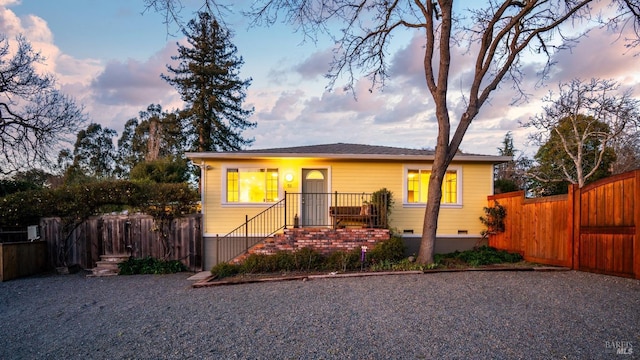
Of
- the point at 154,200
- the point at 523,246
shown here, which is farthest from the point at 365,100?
the point at 154,200

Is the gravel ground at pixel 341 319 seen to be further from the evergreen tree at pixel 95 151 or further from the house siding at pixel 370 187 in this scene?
the evergreen tree at pixel 95 151

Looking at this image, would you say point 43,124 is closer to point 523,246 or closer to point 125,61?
point 125,61

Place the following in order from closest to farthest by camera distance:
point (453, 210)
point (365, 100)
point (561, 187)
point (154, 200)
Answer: point (154, 200)
point (453, 210)
point (365, 100)
point (561, 187)

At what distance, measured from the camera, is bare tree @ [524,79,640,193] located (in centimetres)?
1578

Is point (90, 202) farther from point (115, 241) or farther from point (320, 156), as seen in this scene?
point (320, 156)

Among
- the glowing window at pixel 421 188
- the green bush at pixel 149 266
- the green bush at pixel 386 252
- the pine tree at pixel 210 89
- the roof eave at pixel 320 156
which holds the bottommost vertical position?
the green bush at pixel 149 266

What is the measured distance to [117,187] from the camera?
10789 mm

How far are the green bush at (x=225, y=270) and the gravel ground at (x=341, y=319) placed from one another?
97cm

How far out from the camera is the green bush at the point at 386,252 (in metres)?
9.80

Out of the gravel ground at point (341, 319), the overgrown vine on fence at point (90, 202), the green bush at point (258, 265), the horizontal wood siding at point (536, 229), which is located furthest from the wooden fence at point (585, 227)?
the overgrown vine on fence at point (90, 202)

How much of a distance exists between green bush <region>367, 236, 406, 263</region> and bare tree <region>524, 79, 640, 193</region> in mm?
11028

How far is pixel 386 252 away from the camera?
982 cm

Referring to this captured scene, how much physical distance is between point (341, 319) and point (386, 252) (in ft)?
15.3

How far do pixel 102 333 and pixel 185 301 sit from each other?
1.92 meters
